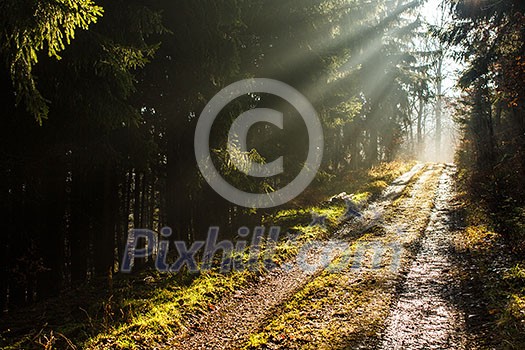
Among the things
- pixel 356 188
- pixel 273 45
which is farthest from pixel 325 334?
pixel 356 188

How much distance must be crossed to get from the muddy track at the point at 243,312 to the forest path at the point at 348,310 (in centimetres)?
1

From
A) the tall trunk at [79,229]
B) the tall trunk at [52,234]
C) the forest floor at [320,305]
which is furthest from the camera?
the tall trunk at [79,229]

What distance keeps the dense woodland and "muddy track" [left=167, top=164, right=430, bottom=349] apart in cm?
172

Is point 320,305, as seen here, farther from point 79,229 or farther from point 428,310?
point 79,229

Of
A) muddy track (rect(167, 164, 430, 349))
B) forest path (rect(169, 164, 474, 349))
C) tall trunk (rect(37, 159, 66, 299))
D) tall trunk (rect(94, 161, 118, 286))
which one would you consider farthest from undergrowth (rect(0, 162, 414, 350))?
tall trunk (rect(94, 161, 118, 286))

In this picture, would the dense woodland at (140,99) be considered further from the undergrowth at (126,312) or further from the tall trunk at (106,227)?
the undergrowth at (126,312)

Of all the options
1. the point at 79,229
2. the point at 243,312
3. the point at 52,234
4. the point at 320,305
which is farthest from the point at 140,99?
the point at 320,305

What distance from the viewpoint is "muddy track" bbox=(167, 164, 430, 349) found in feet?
16.6

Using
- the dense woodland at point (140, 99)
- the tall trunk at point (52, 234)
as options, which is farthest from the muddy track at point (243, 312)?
the tall trunk at point (52, 234)

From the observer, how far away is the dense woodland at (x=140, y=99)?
5.01m

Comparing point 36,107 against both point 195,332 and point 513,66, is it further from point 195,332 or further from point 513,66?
point 513,66

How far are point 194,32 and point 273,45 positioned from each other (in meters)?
4.25

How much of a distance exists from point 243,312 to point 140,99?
16.3ft

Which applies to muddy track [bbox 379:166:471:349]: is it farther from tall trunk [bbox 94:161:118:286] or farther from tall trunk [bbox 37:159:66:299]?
tall trunk [bbox 37:159:66:299]
